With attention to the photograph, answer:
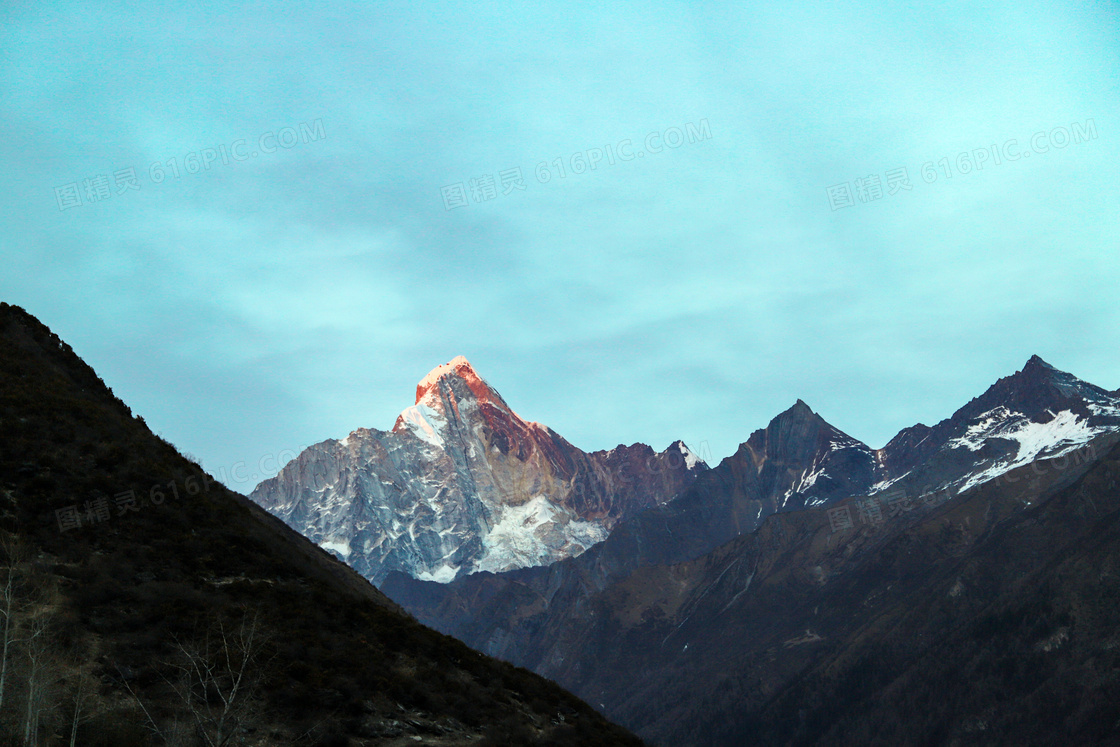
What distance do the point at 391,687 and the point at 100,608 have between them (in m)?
17.2

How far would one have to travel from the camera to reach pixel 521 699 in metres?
66.9

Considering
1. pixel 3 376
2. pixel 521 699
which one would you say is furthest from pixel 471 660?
pixel 3 376

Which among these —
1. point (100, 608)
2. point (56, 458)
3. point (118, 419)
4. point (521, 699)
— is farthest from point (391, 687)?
point (118, 419)

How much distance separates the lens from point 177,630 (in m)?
54.8

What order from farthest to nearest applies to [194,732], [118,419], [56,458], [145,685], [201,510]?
[118,419] → [201,510] → [56,458] → [145,685] → [194,732]

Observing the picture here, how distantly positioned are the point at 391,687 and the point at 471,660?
12.9 metres

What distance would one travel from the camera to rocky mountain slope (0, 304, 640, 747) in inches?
1837

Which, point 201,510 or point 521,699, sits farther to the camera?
point 201,510

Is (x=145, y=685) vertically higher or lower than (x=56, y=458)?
lower

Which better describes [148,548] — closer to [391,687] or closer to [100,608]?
[100,608]

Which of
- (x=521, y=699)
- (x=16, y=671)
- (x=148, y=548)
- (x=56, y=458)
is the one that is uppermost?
(x=56, y=458)

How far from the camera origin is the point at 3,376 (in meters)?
77.0

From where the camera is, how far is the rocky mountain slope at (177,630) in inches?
1837

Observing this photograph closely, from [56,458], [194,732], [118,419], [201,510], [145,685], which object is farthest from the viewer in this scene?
[118,419]
